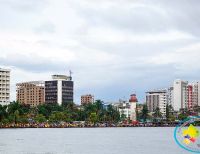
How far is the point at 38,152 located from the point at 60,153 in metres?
2.69

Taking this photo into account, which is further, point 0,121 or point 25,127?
point 25,127

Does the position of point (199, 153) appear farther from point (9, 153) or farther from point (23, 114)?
point (23, 114)

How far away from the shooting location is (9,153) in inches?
2402

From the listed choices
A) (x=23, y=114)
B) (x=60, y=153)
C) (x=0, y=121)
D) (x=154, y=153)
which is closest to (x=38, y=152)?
(x=60, y=153)

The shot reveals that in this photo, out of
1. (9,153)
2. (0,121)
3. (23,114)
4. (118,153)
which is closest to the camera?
(9,153)

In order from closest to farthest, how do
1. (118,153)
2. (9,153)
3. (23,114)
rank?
(9,153), (118,153), (23,114)

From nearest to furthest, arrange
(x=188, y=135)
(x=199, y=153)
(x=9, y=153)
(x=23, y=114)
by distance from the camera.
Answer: (x=188, y=135), (x=199, y=153), (x=9, y=153), (x=23, y=114)

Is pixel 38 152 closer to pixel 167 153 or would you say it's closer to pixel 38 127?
pixel 167 153

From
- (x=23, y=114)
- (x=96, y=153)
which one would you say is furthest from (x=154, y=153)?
(x=23, y=114)

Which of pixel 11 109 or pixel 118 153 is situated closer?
pixel 118 153

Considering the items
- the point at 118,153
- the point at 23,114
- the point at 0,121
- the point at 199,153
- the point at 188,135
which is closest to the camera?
the point at 188,135

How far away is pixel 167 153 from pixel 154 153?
1774mm

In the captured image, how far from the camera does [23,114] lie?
19125 cm

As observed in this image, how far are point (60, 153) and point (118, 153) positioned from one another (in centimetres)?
778
